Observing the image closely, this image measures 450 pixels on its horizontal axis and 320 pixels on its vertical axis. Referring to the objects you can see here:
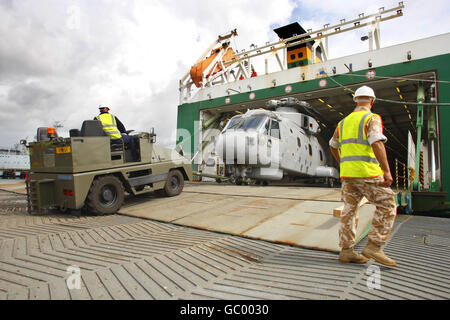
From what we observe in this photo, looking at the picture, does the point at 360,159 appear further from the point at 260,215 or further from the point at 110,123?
the point at 110,123

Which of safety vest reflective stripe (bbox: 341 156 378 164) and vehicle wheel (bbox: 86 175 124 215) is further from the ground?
safety vest reflective stripe (bbox: 341 156 378 164)

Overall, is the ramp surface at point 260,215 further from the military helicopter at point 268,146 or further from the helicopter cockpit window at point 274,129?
the helicopter cockpit window at point 274,129

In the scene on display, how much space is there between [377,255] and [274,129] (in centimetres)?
662

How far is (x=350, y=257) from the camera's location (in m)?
2.43

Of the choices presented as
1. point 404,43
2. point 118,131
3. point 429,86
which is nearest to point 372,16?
point 404,43

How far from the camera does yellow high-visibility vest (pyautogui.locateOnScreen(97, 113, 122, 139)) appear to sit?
17.7 ft

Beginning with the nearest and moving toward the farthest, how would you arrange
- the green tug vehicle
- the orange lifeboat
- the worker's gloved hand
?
the worker's gloved hand, the green tug vehicle, the orange lifeboat

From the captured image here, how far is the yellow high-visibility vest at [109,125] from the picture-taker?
213 inches

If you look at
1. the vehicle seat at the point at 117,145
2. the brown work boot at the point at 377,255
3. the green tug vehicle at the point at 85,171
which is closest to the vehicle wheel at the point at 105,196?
the green tug vehicle at the point at 85,171

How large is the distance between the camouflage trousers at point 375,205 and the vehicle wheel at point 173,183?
187 inches

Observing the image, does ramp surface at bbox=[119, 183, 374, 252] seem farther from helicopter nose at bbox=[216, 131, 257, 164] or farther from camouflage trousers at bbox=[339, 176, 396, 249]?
helicopter nose at bbox=[216, 131, 257, 164]

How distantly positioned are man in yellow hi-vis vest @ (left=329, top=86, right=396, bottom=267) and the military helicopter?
17.6ft

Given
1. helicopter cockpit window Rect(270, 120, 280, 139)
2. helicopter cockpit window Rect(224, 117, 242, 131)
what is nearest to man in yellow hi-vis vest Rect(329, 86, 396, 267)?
helicopter cockpit window Rect(270, 120, 280, 139)

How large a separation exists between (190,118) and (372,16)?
9.33 meters
